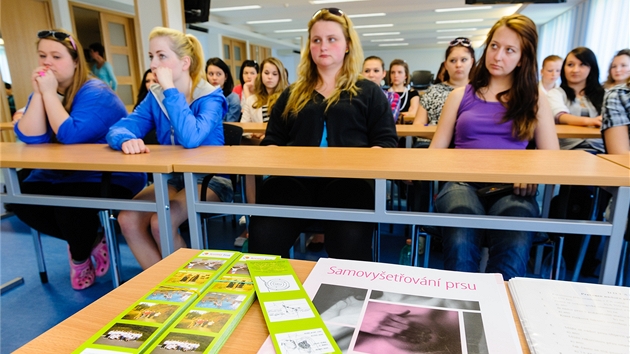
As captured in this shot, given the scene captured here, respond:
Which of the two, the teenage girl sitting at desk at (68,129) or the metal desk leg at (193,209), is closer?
the metal desk leg at (193,209)

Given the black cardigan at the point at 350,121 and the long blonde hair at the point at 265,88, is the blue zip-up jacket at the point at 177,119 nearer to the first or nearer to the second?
the black cardigan at the point at 350,121

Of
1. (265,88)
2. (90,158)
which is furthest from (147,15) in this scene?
(90,158)

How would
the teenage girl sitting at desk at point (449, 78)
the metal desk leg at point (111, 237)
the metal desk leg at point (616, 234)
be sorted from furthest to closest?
the teenage girl sitting at desk at point (449, 78) → the metal desk leg at point (111, 237) → the metal desk leg at point (616, 234)

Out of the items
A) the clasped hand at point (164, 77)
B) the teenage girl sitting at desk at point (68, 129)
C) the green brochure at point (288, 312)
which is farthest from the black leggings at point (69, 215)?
the green brochure at point (288, 312)

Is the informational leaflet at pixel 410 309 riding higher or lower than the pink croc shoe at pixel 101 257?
higher

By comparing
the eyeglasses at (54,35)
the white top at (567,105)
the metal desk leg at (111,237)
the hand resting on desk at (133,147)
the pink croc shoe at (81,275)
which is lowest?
the pink croc shoe at (81,275)

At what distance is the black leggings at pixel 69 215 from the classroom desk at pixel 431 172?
71 cm

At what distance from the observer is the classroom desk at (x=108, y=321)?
0.47 metres

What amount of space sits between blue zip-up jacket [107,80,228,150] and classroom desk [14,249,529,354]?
106 centimetres

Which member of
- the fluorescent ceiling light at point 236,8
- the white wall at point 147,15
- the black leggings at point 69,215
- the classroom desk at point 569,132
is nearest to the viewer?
the black leggings at point 69,215

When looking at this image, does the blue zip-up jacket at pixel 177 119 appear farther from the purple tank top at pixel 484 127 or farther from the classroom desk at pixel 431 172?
the purple tank top at pixel 484 127

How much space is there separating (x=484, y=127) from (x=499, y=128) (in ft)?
0.19

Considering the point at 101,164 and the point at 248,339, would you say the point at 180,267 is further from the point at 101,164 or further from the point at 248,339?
the point at 101,164

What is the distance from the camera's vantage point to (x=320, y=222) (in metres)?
1.50
